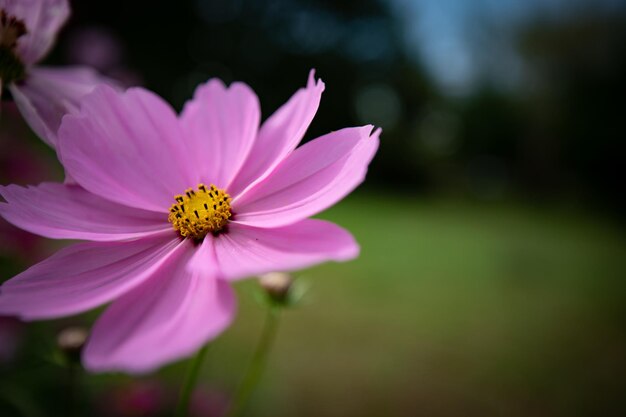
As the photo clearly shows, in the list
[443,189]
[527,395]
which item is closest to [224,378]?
[527,395]

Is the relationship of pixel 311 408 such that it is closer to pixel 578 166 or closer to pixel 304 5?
pixel 304 5

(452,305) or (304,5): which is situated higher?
(304,5)

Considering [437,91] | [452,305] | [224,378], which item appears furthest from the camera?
[437,91]

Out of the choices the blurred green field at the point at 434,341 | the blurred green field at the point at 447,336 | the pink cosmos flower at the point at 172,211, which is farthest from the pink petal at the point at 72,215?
the blurred green field at the point at 447,336

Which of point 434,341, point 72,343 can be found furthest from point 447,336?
point 72,343

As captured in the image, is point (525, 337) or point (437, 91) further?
point (437, 91)

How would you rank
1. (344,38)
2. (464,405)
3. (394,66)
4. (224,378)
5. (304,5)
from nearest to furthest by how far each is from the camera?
(224,378) < (464,405) < (304,5) < (344,38) < (394,66)

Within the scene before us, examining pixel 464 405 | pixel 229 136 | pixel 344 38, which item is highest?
pixel 344 38

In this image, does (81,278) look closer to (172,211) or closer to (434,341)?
(172,211)
